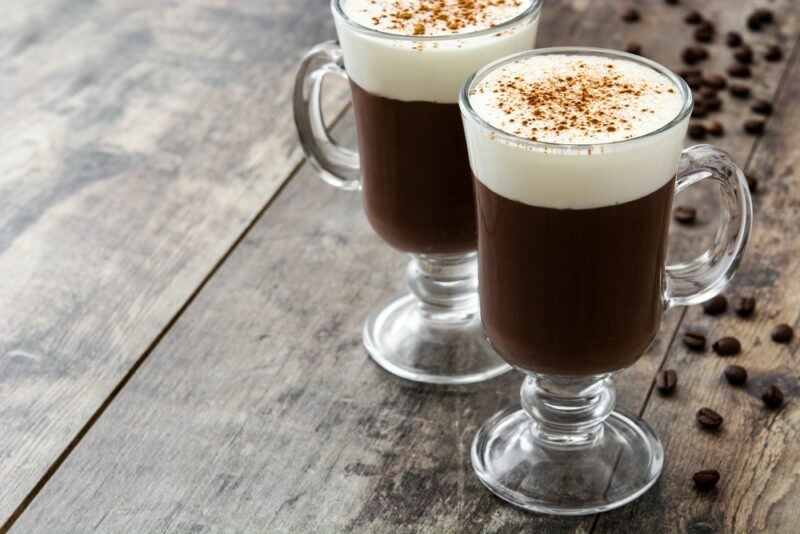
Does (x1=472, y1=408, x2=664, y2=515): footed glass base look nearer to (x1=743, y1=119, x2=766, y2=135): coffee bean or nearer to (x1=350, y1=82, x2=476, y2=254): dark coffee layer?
(x1=350, y1=82, x2=476, y2=254): dark coffee layer

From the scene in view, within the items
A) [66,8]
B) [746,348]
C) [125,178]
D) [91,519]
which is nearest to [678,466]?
[746,348]

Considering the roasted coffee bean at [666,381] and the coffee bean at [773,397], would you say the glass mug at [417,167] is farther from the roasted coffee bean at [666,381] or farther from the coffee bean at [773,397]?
the coffee bean at [773,397]

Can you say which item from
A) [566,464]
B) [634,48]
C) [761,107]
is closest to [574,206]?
[566,464]

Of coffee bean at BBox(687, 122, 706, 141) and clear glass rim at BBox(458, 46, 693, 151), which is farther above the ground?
clear glass rim at BBox(458, 46, 693, 151)

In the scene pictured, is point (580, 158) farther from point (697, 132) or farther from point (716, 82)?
point (716, 82)

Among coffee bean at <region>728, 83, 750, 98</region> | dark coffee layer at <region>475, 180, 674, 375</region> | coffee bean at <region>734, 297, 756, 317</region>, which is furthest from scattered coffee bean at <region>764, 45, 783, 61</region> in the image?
dark coffee layer at <region>475, 180, 674, 375</region>

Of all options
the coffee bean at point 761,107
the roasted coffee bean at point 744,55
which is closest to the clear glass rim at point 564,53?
the coffee bean at point 761,107
